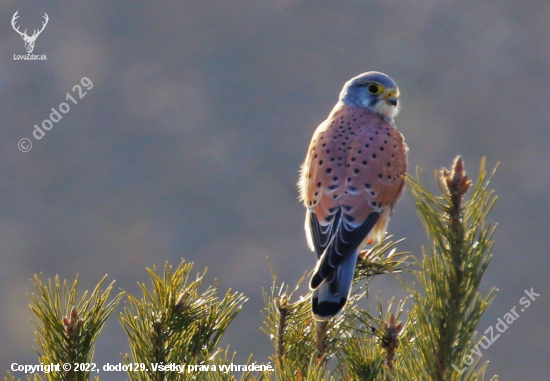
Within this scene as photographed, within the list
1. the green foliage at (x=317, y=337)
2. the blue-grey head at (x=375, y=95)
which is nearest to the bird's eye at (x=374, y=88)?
the blue-grey head at (x=375, y=95)

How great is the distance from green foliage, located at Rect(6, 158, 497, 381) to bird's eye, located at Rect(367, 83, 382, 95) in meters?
1.57

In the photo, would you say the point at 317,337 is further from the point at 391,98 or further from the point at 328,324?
the point at 391,98

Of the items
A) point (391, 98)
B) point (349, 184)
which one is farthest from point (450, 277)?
point (391, 98)

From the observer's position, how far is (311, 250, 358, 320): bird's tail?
1518mm

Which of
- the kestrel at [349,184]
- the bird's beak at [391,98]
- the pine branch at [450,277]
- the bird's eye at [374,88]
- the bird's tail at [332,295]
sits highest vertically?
the bird's eye at [374,88]

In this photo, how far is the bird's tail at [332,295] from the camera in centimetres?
152

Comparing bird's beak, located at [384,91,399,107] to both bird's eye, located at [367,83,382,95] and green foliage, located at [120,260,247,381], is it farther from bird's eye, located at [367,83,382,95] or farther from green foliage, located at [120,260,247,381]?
green foliage, located at [120,260,247,381]

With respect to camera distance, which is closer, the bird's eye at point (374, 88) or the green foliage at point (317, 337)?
the green foliage at point (317, 337)

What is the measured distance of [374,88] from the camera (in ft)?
9.71

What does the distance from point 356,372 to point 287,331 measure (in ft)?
0.66

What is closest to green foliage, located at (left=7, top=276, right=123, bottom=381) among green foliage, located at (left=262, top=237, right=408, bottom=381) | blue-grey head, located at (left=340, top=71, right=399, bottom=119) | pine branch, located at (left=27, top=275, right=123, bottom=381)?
pine branch, located at (left=27, top=275, right=123, bottom=381)

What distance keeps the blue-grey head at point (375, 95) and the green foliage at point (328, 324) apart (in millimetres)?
1524

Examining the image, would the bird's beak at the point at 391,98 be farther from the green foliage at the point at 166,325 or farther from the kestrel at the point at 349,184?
the green foliage at the point at 166,325

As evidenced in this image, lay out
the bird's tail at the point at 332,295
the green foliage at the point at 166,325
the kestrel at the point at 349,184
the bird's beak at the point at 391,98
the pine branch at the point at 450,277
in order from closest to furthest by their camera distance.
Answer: the pine branch at the point at 450,277
the green foliage at the point at 166,325
the bird's tail at the point at 332,295
the kestrel at the point at 349,184
the bird's beak at the point at 391,98
